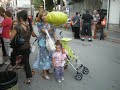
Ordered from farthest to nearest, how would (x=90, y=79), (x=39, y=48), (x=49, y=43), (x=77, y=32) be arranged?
(x=77, y=32) < (x=90, y=79) < (x=39, y=48) < (x=49, y=43)

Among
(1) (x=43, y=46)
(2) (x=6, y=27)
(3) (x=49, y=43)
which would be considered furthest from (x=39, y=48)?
(2) (x=6, y=27)

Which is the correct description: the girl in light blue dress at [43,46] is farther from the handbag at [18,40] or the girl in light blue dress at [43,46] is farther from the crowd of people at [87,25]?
the crowd of people at [87,25]

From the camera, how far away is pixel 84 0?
29672 mm

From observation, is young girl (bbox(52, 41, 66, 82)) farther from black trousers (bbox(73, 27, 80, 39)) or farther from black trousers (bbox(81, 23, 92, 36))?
black trousers (bbox(73, 27, 80, 39))

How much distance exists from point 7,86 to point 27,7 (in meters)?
32.2

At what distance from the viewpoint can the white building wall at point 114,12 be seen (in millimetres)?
20845

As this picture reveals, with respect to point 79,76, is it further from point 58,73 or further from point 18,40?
point 18,40

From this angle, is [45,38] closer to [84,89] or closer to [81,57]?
[84,89]

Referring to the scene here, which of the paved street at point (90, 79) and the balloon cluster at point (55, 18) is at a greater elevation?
the balloon cluster at point (55, 18)

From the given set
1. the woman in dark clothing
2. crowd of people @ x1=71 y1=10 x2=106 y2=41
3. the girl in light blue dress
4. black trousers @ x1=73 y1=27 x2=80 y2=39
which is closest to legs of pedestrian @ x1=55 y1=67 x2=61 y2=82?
the girl in light blue dress

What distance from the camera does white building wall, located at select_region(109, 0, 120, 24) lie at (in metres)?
20.8

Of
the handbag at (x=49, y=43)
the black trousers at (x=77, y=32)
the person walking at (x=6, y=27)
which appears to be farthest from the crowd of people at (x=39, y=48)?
the black trousers at (x=77, y=32)

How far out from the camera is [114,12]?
69.3 ft

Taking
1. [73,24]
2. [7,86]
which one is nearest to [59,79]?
[7,86]
